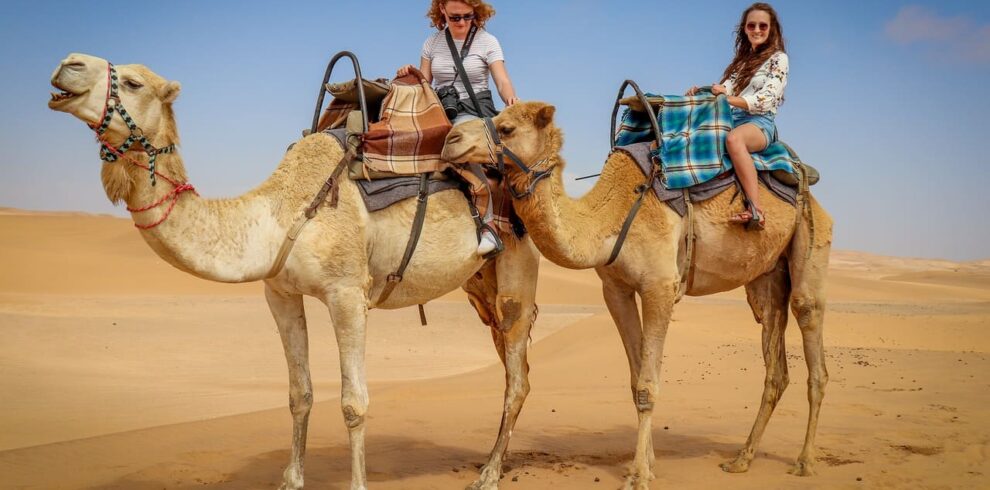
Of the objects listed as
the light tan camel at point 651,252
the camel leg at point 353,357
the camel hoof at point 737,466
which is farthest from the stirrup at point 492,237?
the camel hoof at point 737,466

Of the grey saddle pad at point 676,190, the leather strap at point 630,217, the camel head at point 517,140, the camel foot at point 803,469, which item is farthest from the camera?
the camel foot at point 803,469

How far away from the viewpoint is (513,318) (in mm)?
6605

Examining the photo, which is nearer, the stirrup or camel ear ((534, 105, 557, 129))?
camel ear ((534, 105, 557, 129))

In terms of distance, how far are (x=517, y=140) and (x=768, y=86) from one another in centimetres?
238

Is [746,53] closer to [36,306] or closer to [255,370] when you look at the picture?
[255,370]

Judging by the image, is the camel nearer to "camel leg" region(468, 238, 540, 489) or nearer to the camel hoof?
"camel leg" region(468, 238, 540, 489)

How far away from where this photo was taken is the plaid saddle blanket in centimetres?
638

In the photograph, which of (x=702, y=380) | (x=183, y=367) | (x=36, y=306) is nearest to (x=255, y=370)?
(x=183, y=367)

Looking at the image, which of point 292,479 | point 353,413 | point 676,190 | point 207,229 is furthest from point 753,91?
point 292,479

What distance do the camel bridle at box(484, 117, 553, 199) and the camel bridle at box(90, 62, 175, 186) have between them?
2.00m

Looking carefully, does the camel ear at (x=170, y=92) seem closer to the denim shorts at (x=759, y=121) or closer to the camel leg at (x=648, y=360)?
the camel leg at (x=648, y=360)

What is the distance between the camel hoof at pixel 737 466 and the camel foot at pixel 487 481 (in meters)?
2.06

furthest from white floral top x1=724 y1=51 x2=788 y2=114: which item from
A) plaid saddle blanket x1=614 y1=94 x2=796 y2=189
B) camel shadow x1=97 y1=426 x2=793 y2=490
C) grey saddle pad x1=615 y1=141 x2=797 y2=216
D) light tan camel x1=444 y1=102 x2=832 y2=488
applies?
camel shadow x1=97 y1=426 x2=793 y2=490

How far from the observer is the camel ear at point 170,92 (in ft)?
15.6
